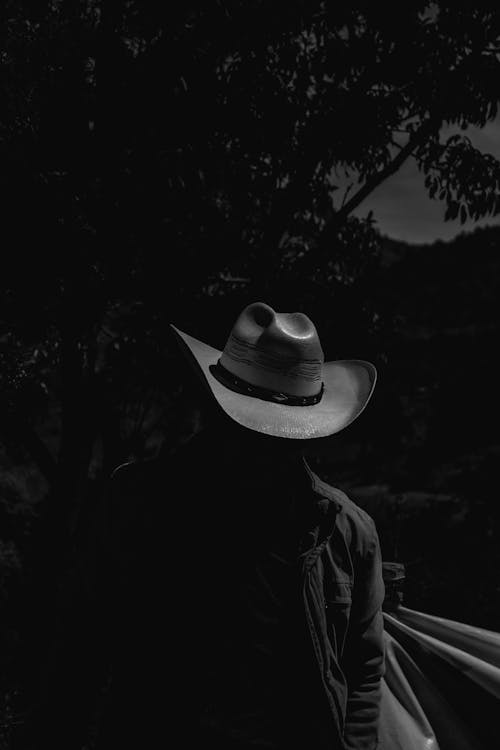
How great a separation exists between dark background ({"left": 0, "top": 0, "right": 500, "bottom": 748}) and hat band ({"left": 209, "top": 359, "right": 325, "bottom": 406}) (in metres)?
2.32

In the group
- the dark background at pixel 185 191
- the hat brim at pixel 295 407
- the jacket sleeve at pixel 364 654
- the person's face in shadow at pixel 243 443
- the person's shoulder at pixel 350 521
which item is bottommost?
the jacket sleeve at pixel 364 654

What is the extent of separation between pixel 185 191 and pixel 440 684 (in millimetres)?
3130

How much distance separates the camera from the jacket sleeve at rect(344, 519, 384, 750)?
184 cm

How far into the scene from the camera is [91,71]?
4.29m

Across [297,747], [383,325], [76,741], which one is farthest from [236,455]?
[383,325]

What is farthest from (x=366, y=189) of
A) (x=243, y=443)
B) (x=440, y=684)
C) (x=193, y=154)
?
(x=243, y=443)

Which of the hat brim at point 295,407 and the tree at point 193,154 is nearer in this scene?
the hat brim at point 295,407

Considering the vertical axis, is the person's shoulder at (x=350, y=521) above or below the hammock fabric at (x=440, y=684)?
above

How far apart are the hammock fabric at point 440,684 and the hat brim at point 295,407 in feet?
3.18

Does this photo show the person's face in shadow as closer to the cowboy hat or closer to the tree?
the cowboy hat

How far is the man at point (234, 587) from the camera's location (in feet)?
5.56

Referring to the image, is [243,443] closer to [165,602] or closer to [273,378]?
[273,378]

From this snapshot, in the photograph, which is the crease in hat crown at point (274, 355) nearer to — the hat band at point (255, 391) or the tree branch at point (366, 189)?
the hat band at point (255, 391)

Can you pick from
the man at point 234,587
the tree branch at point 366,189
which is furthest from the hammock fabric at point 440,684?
the tree branch at point 366,189
